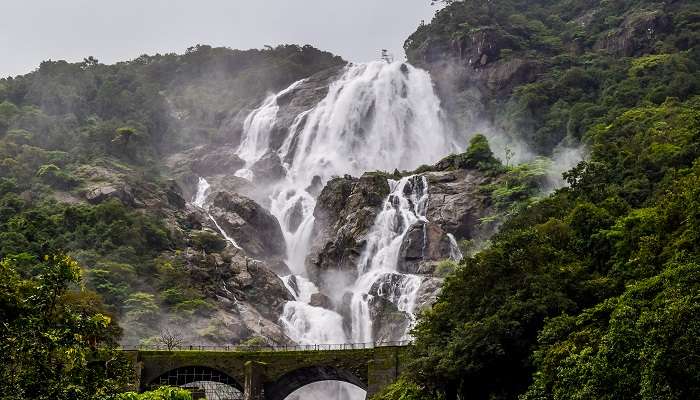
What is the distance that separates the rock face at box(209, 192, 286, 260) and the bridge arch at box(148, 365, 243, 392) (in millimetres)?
27475

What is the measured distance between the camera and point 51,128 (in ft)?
297

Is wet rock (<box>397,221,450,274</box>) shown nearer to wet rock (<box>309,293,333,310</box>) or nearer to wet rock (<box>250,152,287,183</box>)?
wet rock (<box>309,293,333,310</box>)

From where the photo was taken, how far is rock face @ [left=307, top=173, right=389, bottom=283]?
218 feet

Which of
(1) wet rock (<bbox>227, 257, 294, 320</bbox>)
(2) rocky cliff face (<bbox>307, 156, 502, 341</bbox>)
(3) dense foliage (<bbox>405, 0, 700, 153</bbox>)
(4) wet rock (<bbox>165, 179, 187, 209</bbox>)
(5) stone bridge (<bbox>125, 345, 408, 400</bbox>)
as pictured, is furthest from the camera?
(4) wet rock (<bbox>165, 179, 187, 209</bbox>)

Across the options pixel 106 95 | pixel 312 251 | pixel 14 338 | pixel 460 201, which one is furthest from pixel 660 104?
pixel 106 95

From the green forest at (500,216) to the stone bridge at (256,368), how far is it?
3.79m

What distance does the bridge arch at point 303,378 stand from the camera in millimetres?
44625

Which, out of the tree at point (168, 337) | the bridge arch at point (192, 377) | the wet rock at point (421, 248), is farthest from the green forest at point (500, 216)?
the wet rock at point (421, 248)

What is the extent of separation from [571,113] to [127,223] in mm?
45924

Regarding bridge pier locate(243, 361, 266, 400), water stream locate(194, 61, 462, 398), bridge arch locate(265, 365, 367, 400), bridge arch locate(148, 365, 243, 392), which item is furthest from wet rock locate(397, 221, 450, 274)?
bridge arch locate(148, 365, 243, 392)

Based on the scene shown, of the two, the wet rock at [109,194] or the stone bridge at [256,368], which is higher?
the wet rock at [109,194]

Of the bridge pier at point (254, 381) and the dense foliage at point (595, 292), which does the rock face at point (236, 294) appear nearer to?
the bridge pier at point (254, 381)

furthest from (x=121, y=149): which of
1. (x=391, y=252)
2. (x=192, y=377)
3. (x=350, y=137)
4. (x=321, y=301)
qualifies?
(x=192, y=377)

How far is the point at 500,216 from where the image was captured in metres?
64.0
